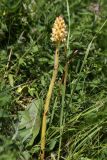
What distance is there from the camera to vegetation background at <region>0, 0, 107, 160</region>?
2553 mm

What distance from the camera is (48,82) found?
2947 mm

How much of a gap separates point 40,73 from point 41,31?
1.25 ft

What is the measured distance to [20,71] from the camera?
3252 mm

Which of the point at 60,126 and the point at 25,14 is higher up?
the point at 25,14

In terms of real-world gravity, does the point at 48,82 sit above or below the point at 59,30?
below

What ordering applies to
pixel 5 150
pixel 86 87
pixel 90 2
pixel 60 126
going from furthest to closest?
pixel 90 2
pixel 86 87
pixel 60 126
pixel 5 150

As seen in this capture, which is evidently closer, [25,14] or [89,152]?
[89,152]

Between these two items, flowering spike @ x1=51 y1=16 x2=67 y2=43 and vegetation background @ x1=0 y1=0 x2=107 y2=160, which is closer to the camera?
flowering spike @ x1=51 y1=16 x2=67 y2=43

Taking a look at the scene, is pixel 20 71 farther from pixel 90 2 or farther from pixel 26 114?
pixel 90 2

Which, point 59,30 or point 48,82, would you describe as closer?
point 59,30

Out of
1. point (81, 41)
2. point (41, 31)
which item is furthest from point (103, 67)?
point (41, 31)

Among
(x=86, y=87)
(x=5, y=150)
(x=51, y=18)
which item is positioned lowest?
(x=5, y=150)

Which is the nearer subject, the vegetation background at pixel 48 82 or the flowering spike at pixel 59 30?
the flowering spike at pixel 59 30

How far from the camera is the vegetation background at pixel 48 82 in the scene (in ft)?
8.38
